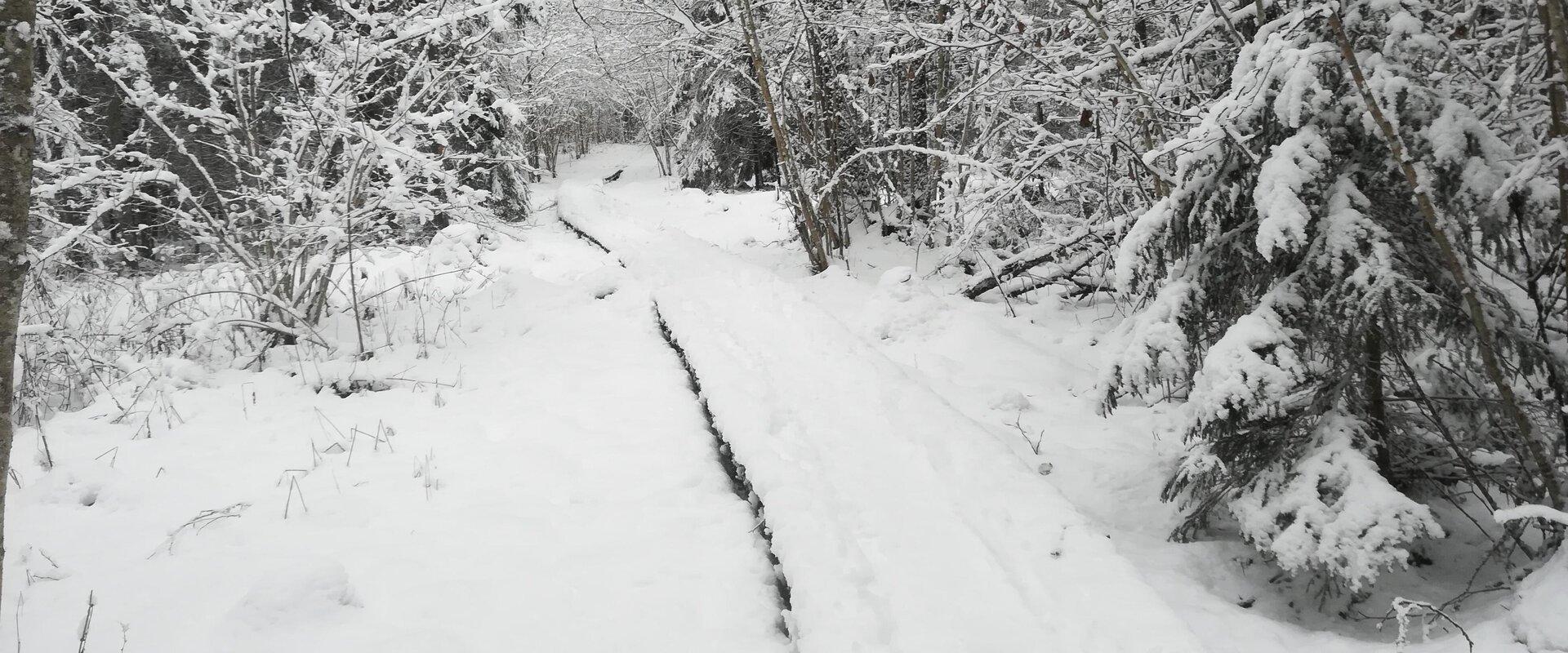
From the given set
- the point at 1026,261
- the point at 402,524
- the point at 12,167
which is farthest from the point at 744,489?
the point at 1026,261

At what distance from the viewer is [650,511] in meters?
3.70

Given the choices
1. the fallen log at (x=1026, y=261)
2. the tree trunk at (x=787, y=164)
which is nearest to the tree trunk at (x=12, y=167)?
the fallen log at (x=1026, y=261)

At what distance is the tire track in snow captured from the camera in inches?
114

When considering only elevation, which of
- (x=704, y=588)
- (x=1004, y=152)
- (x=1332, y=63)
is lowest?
(x=704, y=588)

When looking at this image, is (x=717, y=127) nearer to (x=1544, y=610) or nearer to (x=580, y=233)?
(x=580, y=233)

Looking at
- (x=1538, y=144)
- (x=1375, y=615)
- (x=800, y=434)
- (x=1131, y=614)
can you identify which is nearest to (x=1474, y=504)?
(x=1375, y=615)

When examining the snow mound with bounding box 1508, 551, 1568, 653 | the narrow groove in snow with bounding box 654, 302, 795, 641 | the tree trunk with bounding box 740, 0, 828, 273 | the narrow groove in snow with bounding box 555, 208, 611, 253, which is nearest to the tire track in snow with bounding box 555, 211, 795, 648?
the narrow groove in snow with bounding box 654, 302, 795, 641

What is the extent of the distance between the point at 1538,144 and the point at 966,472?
7.87ft

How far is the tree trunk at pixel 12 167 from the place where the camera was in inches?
74.9

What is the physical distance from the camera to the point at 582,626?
2.83 metres

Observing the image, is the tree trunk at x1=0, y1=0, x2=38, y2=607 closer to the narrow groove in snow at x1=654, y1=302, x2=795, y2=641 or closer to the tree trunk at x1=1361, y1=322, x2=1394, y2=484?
the narrow groove in snow at x1=654, y1=302, x2=795, y2=641

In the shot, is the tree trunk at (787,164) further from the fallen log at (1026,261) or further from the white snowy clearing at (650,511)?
the white snowy clearing at (650,511)

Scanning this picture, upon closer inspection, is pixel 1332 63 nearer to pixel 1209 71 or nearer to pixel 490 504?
pixel 1209 71

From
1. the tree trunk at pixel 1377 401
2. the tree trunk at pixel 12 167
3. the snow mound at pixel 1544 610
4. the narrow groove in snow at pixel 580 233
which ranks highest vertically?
the tree trunk at pixel 12 167
